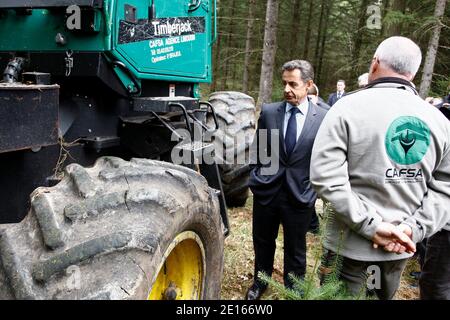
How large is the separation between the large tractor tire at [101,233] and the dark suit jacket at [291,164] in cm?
139

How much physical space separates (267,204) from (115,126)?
1.51 meters

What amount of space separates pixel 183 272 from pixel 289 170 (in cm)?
145

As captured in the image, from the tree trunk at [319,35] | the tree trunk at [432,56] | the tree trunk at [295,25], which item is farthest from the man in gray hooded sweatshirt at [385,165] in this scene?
the tree trunk at [319,35]

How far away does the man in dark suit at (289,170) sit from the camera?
3621mm

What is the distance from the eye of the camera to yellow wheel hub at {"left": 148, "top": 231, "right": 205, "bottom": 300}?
2.43 meters

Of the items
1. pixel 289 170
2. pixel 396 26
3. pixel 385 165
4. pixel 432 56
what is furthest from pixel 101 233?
pixel 396 26

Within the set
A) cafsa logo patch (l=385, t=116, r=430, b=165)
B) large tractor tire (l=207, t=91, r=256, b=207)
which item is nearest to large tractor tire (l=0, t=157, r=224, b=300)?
cafsa logo patch (l=385, t=116, r=430, b=165)

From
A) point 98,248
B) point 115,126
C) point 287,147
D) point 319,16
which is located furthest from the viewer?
point 319,16

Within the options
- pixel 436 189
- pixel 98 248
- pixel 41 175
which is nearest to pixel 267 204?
pixel 436 189

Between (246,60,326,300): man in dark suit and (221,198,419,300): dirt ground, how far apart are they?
0.22 metres

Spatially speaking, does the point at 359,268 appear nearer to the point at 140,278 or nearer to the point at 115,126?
the point at 140,278

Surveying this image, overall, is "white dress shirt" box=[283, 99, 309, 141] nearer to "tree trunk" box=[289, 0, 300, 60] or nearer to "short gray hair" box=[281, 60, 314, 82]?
"short gray hair" box=[281, 60, 314, 82]

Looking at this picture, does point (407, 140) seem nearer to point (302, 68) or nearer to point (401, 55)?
point (401, 55)
